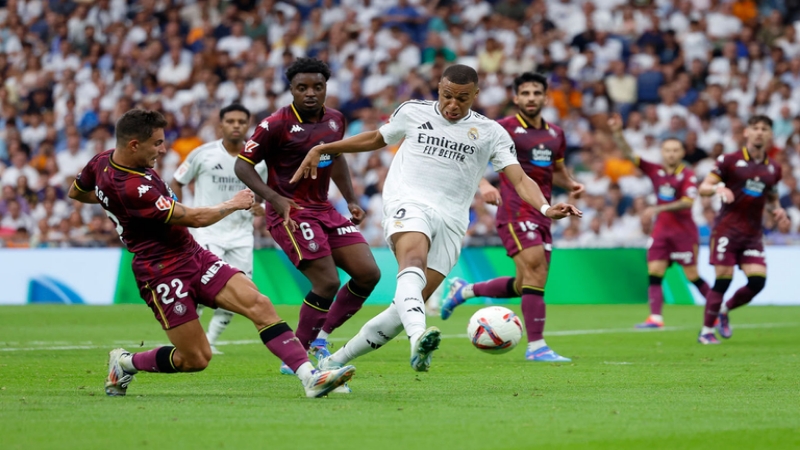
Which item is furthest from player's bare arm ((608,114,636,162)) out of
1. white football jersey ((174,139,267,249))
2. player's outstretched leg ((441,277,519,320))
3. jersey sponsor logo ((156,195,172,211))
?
jersey sponsor logo ((156,195,172,211))

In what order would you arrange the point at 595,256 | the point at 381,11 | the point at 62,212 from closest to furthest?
the point at 595,256 < the point at 62,212 < the point at 381,11

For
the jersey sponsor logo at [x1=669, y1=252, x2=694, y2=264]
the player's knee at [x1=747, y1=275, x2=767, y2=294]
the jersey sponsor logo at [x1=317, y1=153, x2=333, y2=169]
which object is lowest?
the jersey sponsor logo at [x1=669, y1=252, x2=694, y2=264]

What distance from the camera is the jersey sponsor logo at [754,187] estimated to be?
1327 cm

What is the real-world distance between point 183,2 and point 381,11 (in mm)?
5161

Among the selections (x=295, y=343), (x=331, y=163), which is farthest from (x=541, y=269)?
(x=295, y=343)

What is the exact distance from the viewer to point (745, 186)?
43.7 ft

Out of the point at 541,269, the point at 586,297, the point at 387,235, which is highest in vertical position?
the point at 387,235

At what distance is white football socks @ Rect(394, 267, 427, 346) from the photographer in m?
7.54

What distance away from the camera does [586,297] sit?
20781 mm

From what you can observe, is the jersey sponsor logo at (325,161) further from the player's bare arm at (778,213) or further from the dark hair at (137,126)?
the player's bare arm at (778,213)

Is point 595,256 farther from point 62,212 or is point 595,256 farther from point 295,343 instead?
point 295,343

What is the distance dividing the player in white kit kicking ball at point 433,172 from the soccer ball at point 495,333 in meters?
0.50

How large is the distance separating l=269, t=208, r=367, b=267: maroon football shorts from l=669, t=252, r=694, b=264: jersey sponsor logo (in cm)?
774

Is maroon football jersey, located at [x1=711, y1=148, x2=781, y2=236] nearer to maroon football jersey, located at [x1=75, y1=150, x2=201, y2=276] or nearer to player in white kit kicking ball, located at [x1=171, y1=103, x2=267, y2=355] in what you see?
player in white kit kicking ball, located at [x1=171, y1=103, x2=267, y2=355]
